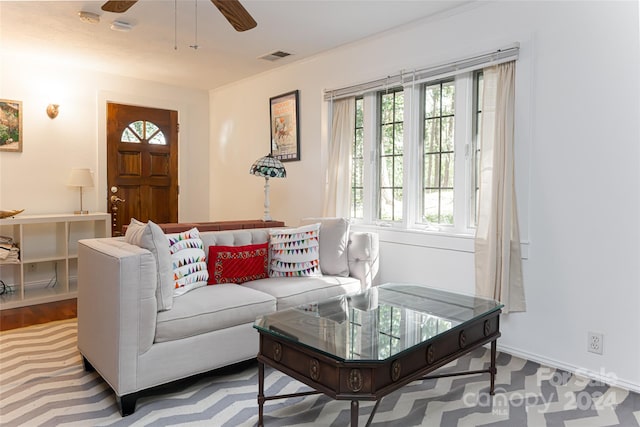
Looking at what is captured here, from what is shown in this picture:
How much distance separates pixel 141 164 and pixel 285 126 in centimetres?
193

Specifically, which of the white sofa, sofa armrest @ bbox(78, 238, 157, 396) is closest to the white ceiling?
the white sofa

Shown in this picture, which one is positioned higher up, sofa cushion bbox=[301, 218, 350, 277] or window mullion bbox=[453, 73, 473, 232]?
window mullion bbox=[453, 73, 473, 232]

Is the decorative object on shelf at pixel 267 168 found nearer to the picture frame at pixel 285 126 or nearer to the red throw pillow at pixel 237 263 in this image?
the picture frame at pixel 285 126

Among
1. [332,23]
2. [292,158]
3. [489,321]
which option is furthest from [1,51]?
[489,321]

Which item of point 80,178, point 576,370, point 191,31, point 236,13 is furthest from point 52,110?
point 576,370

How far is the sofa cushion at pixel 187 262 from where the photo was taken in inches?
104

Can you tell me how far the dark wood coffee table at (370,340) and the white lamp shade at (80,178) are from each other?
11.6 feet

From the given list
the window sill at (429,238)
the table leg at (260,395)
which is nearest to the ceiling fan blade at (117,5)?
the table leg at (260,395)

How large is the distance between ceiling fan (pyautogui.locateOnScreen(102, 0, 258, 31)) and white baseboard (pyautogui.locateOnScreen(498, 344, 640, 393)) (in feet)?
8.71

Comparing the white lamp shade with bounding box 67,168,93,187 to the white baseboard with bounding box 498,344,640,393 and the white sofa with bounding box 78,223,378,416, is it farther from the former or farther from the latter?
the white baseboard with bounding box 498,344,640,393

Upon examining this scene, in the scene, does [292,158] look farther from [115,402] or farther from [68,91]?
[115,402]

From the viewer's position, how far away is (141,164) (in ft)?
17.4

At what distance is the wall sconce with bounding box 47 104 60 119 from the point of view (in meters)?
4.63

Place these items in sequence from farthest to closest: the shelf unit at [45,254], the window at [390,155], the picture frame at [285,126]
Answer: the picture frame at [285,126]
the shelf unit at [45,254]
the window at [390,155]
